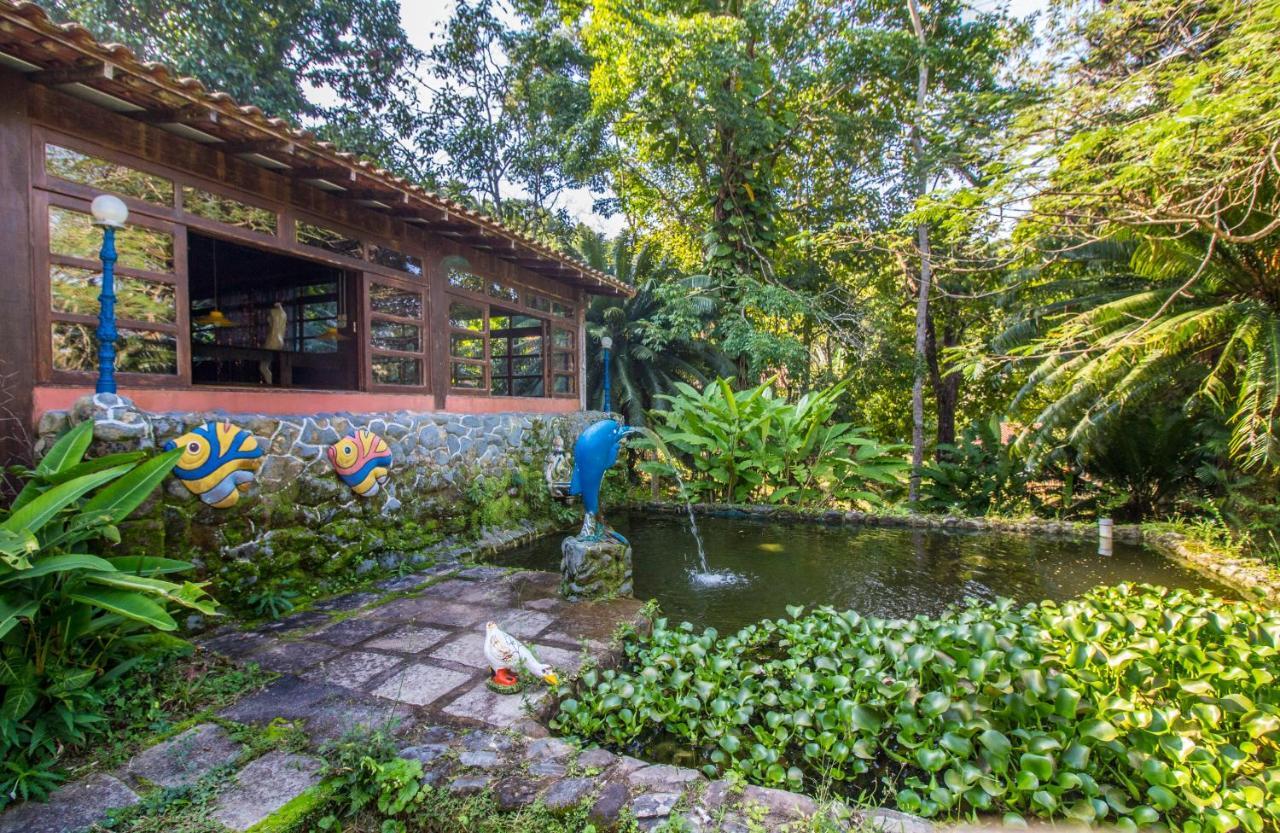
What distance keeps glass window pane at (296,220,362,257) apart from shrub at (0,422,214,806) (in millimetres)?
2505

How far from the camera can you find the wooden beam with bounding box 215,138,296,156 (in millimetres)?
4148

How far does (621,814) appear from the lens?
196 centimetres

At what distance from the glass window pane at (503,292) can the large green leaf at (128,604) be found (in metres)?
5.20

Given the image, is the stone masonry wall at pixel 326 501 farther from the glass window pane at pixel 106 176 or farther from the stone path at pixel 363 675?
the glass window pane at pixel 106 176

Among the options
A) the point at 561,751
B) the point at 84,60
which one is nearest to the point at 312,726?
the point at 561,751

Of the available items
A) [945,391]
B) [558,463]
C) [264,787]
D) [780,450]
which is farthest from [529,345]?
[945,391]

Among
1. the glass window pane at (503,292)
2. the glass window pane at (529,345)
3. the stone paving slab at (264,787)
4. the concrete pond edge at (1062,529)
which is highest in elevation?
the glass window pane at (503,292)

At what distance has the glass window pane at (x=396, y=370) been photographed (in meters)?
5.86

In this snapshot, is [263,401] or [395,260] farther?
[395,260]

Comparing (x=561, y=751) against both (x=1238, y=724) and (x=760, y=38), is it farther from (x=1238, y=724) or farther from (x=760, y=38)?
(x=760, y=38)

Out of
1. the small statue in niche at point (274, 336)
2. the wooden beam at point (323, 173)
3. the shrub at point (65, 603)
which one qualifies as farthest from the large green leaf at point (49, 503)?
the small statue in niche at point (274, 336)

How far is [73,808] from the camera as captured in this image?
205cm

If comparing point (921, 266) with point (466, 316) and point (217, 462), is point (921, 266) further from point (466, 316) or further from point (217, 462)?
point (217, 462)

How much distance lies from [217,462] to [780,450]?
6.80m
